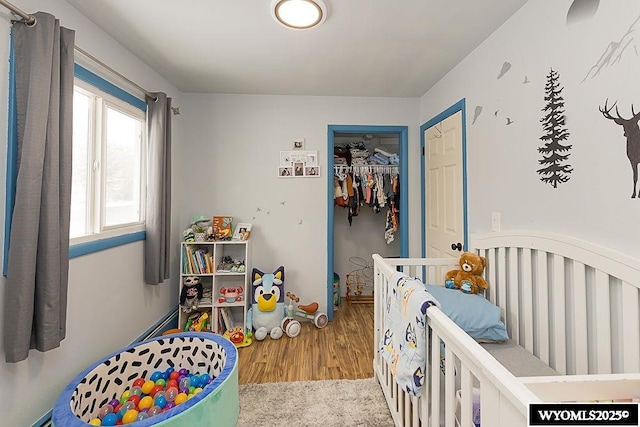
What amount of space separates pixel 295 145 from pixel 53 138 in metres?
1.93

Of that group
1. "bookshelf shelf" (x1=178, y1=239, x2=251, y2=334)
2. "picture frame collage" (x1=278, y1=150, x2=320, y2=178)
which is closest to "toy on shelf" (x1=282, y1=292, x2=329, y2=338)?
"bookshelf shelf" (x1=178, y1=239, x2=251, y2=334)

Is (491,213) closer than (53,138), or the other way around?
(53,138)

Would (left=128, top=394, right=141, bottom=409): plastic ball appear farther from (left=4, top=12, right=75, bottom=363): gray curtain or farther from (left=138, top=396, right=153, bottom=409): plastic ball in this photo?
(left=4, top=12, right=75, bottom=363): gray curtain

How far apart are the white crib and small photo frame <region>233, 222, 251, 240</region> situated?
1.41 m

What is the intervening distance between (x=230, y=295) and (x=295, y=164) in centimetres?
140

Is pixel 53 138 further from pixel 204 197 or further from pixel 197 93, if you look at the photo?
pixel 197 93

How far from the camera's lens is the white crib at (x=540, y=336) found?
2.30ft

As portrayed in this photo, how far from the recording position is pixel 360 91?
2844 millimetres

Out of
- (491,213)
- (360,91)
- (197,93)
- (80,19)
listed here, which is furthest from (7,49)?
(491,213)

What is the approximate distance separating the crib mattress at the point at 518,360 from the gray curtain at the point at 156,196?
2.25 meters

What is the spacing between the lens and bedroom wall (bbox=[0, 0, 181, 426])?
4.19 ft

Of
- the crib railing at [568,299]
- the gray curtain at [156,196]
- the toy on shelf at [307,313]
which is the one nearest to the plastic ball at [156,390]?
the gray curtain at [156,196]

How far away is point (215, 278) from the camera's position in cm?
265

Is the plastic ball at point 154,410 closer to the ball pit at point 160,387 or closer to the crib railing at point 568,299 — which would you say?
the ball pit at point 160,387
